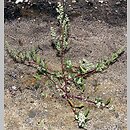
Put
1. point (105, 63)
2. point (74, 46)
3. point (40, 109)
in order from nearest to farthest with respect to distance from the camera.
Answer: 1. point (40, 109)
2. point (105, 63)
3. point (74, 46)

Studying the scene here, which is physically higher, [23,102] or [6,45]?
[6,45]

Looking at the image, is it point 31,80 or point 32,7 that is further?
point 32,7

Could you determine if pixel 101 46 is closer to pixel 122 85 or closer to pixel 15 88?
pixel 122 85

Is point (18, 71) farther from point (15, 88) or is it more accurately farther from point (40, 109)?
point (40, 109)

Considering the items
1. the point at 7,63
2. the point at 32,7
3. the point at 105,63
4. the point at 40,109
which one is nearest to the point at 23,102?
the point at 40,109

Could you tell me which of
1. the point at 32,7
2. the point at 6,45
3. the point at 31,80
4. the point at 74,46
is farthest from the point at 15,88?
the point at 32,7

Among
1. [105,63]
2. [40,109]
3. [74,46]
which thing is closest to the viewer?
[40,109]
